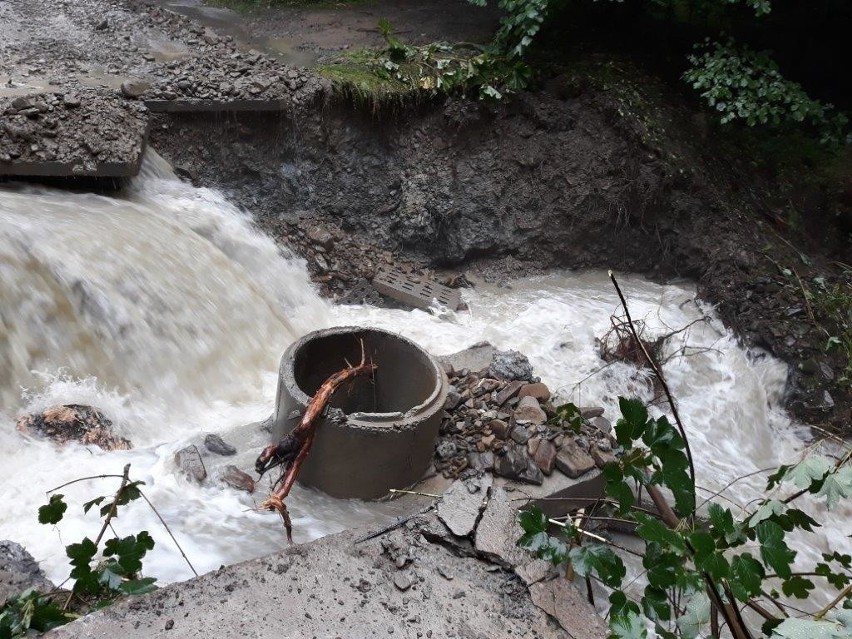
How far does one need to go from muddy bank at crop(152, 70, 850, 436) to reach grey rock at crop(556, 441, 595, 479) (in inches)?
108

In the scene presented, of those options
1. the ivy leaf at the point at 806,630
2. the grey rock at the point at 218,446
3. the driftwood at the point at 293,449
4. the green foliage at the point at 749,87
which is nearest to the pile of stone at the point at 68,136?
the grey rock at the point at 218,446

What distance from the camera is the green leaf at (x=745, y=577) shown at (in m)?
1.19

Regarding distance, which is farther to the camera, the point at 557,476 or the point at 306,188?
the point at 306,188

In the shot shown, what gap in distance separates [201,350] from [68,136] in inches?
71.8

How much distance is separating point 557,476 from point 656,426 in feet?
7.06

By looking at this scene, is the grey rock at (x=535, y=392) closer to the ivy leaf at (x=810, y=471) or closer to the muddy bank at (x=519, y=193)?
the muddy bank at (x=519, y=193)

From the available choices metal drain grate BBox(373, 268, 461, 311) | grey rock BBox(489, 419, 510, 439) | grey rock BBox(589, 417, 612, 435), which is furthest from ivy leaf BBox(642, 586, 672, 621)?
metal drain grate BBox(373, 268, 461, 311)

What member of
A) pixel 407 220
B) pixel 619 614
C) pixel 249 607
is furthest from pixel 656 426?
pixel 407 220

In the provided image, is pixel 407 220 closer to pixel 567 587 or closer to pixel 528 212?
pixel 528 212

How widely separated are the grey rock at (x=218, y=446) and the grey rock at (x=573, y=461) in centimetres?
172

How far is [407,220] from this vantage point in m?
6.12

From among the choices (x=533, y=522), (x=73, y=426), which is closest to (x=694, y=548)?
(x=533, y=522)

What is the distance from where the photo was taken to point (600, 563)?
148 cm

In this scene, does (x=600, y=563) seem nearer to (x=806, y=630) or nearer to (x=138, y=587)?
(x=806, y=630)
